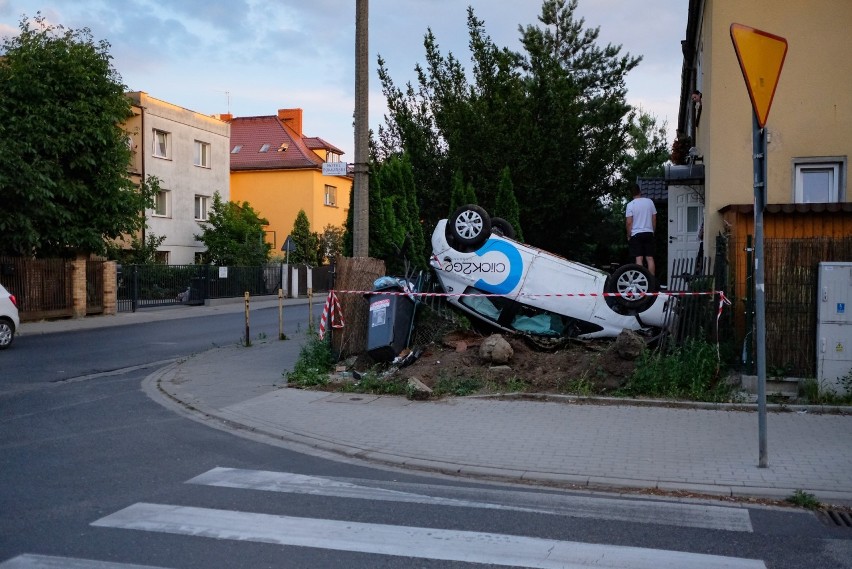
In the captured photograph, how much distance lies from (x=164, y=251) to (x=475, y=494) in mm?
35325

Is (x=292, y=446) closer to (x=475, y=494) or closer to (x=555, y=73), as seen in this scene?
(x=475, y=494)

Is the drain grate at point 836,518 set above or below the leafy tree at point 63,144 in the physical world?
below

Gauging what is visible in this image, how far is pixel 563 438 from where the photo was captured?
809cm

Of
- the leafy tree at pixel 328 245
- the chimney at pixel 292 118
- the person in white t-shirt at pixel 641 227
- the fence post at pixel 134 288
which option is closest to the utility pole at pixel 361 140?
the person in white t-shirt at pixel 641 227

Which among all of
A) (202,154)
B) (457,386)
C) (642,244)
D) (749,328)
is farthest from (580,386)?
(202,154)

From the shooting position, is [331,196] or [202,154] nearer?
[202,154]

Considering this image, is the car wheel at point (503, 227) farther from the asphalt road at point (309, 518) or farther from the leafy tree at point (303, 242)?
the leafy tree at point (303, 242)

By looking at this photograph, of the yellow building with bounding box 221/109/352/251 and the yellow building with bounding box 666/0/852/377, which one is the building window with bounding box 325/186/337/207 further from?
the yellow building with bounding box 666/0/852/377

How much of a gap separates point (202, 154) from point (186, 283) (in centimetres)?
1094

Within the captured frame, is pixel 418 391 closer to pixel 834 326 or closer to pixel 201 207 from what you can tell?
pixel 834 326

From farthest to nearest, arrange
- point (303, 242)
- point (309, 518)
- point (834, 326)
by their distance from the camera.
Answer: point (303, 242) → point (834, 326) → point (309, 518)

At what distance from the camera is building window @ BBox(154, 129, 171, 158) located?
125ft

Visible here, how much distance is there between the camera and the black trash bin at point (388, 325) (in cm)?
1161

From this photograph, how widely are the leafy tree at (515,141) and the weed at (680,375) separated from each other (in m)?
12.3
